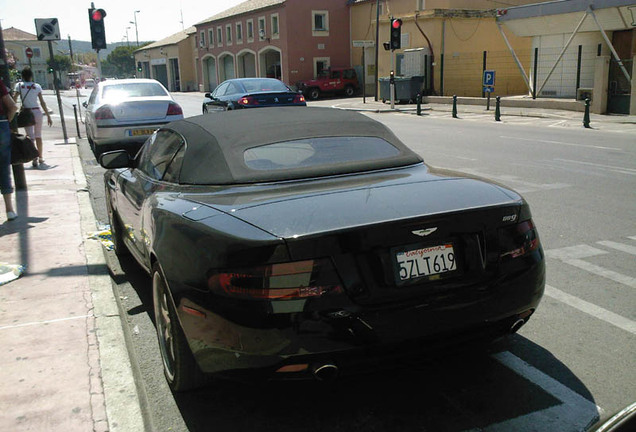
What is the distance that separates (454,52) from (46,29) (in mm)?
24236

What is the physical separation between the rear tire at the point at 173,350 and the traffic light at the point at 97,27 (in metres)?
17.1

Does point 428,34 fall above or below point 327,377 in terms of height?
above

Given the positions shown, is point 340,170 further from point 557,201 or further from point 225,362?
point 557,201

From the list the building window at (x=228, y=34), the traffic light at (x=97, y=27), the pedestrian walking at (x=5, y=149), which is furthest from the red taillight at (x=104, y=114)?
the building window at (x=228, y=34)

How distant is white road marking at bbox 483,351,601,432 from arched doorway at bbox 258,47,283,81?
52.4 m

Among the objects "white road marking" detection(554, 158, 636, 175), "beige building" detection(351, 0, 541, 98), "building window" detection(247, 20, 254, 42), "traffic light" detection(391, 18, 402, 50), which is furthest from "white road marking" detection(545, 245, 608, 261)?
"building window" detection(247, 20, 254, 42)

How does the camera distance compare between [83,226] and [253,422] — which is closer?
[253,422]

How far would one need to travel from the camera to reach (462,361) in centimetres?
355

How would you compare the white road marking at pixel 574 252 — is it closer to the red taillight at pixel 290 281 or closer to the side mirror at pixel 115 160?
the red taillight at pixel 290 281

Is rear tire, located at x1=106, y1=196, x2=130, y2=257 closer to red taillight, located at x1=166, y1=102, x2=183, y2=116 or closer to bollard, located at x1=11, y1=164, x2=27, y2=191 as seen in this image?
bollard, located at x1=11, y1=164, x2=27, y2=191

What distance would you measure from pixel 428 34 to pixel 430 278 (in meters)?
32.8

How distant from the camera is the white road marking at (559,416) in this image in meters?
2.87

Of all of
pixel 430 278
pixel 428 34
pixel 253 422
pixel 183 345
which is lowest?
pixel 253 422

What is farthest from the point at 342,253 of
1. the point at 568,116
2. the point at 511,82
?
the point at 511,82
